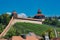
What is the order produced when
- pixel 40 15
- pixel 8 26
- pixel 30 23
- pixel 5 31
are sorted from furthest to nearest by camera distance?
pixel 40 15
pixel 30 23
pixel 8 26
pixel 5 31

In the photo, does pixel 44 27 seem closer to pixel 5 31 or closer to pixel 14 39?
pixel 5 31

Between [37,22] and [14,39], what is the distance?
102 ft

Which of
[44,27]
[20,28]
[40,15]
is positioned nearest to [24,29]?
[20,28]

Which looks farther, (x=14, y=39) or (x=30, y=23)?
(x=30, y=23)

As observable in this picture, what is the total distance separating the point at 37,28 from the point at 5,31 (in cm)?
856

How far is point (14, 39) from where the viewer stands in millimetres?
39000

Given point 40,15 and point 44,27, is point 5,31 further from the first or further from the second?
point 40,15

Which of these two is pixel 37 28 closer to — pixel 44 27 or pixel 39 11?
pixel 44 27

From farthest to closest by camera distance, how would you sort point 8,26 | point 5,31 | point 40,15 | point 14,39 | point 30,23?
point 40,15
point 30,23
point 8,26
point 5,31
point 14,39

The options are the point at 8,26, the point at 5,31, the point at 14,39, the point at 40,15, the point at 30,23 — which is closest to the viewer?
the point at 14,39

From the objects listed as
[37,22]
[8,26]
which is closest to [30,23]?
[37,22]

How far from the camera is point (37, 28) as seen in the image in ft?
215

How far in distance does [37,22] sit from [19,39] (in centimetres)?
3037

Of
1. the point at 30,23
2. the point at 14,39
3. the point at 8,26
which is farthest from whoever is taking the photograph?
the point at 30,23
